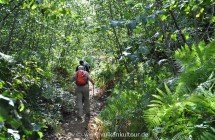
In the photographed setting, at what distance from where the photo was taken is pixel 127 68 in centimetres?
1116

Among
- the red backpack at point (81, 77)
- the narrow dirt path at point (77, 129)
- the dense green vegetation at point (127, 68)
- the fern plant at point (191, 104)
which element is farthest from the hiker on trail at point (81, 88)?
the fern plant at point (191, 104)

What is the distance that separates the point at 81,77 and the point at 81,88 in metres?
0.43

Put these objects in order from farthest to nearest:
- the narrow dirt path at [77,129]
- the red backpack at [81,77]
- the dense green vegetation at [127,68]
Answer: the red backpack at [81,77], the narrow dirt path at [77,129], the dense green vegetation at [127,68]

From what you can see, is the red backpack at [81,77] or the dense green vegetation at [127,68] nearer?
the dense green vegetation at [127,68]

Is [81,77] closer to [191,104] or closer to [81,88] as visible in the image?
[81,88]

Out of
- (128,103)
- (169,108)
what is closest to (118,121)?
(128,103)

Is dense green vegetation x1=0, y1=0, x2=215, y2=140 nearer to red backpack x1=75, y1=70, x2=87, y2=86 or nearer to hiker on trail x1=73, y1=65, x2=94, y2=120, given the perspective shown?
hiker on trail x1=73, y1=65, x2=94, y2=120

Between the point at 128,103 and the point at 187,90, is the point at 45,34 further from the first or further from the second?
the point at 187,90

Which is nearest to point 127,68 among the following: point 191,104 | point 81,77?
point 81,77

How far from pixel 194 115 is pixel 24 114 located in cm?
187

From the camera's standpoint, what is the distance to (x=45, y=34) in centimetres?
1305

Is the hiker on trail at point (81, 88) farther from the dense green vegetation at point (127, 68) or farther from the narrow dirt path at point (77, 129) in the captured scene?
the dense green vegetation at point (127, 68)

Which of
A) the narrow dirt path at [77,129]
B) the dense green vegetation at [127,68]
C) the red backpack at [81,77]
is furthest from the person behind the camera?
the red backpack at [81,77]

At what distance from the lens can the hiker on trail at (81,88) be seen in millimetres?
11389
